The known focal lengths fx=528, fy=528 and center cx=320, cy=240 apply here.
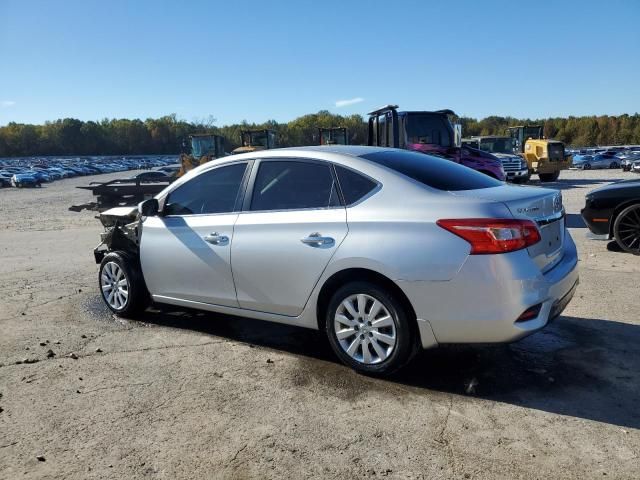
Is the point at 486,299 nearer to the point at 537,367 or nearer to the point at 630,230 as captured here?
the point at 537,367

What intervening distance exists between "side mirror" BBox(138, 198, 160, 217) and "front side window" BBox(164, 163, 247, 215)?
97 millimetres

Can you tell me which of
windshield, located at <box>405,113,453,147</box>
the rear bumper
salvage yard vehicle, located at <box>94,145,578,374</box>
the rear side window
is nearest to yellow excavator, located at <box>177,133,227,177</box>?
windshield, located at <box>405,113,453,147</box>

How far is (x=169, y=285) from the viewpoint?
501cm

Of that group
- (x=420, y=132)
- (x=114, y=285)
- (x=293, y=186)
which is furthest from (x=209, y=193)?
(x=420, y=132)

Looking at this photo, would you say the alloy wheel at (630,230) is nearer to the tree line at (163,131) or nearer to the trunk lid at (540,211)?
the trunk lid at (540,211)

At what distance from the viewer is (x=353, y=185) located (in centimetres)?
395

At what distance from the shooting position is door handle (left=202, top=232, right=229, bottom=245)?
4.47m

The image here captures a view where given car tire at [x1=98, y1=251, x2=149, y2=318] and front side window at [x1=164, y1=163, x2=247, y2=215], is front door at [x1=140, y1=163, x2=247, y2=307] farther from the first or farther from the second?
car tire at [x1=98, y1=251, x2=149, y2=318]

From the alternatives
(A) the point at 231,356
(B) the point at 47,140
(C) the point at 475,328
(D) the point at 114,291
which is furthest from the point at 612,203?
(B) the point at 47,140

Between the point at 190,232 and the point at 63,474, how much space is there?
2.35 meters

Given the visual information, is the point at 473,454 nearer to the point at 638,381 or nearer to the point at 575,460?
the point at 575,460

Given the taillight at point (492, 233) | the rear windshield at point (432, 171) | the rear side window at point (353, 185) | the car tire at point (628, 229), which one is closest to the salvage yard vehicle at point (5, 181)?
the car tire at point (628, 229)

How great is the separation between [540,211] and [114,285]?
425cm

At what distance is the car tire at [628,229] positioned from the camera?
7855mm
